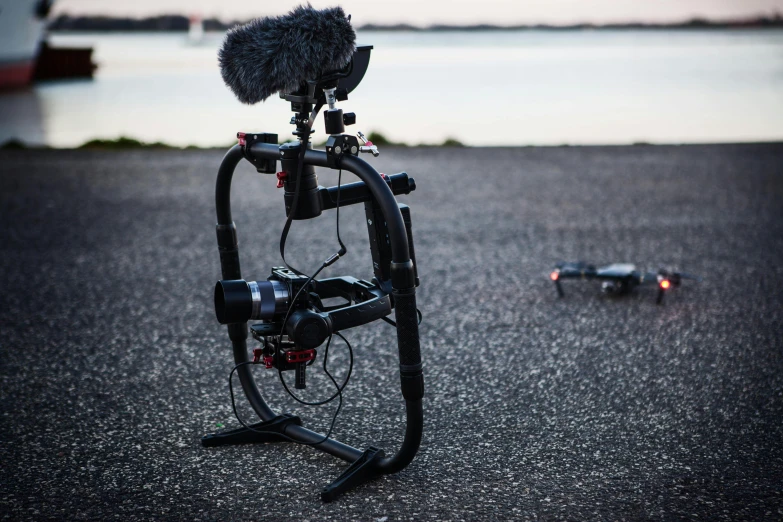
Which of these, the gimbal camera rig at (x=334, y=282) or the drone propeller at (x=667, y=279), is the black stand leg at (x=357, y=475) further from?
the drone propeller at (x=667, y=279)

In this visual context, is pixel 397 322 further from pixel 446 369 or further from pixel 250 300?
pixel 446 369

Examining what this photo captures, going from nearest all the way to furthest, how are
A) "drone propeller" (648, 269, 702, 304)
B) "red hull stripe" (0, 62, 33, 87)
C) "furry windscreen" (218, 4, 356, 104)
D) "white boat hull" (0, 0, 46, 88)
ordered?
"furry windscreen" (218, 4, 356, 104) → "drone propeller" (648, 269, 702, 304) → "white boat hull" (0, 0, 46, 88) → "red hull stripe" (0, 62, 33, 87)

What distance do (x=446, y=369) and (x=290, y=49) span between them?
1939mm

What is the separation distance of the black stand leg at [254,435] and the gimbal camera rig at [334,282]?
0.93ft

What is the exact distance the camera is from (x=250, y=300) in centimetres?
254

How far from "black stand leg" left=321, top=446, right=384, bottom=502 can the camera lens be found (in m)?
0.60

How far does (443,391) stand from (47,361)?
2013 mm

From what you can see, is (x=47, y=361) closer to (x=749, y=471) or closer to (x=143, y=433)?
(x=143, y=433)

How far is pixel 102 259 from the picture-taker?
5680 mm

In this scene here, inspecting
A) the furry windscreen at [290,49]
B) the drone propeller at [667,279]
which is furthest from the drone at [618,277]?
the furry windscreen at [290,49]

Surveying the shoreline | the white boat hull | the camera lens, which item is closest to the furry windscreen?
the camera lens

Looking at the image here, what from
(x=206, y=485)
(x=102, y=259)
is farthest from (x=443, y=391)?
(x=102, y=259)

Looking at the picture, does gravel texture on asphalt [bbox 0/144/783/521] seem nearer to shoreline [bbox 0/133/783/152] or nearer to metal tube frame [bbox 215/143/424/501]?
metal tube frame [bbox 215/143/424/501]

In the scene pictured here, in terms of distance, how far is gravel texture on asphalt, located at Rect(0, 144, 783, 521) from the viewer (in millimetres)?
2619
